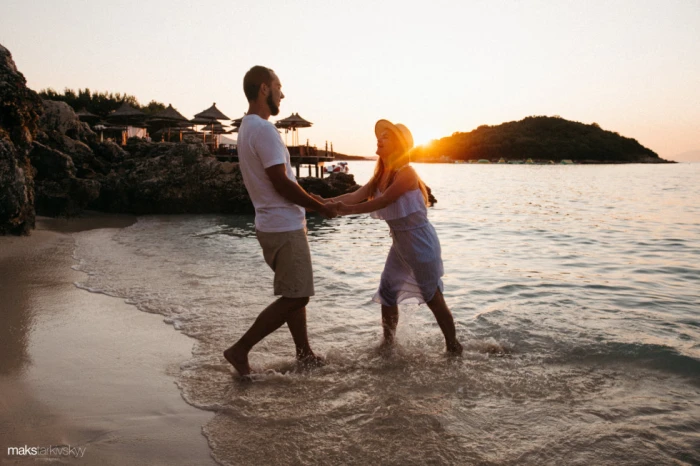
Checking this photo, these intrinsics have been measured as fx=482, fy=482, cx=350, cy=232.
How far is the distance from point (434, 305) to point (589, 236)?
11530 millimetres

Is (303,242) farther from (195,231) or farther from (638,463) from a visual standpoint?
(195,231)

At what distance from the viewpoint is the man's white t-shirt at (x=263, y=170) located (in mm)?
3527

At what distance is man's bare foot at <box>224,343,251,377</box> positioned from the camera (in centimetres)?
393

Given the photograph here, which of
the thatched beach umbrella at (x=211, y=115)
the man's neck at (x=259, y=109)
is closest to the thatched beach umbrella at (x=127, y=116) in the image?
the thatched beach umbrella at (x=211, y=115)

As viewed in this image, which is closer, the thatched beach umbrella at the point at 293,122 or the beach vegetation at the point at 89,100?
the thatched beach umbrella at the point at 293,122

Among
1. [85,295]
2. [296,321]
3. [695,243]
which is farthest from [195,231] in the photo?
[695,243]

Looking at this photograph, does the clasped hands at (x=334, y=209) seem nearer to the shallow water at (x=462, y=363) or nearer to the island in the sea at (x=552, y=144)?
the shallow water at (x=462, y=363)

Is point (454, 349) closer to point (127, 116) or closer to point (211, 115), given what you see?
point (211, 115)

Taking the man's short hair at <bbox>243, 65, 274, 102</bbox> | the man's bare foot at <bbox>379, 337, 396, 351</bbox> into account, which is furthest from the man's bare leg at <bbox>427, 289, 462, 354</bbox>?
the man's short hair at <bbox>243, 65, 274, 102</bbox>

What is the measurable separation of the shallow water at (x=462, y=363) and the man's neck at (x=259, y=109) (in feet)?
6.97

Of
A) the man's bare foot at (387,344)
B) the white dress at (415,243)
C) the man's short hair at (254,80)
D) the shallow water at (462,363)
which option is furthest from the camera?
the man's bare foot at (387,344)

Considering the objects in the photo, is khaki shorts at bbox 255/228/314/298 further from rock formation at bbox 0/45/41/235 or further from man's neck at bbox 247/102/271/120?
rock formation at bbox 0/45/41/235

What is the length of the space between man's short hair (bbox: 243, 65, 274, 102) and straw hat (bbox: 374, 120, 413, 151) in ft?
3.63

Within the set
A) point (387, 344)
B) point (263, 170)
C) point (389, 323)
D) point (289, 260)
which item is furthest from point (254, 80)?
point (387, 344)
